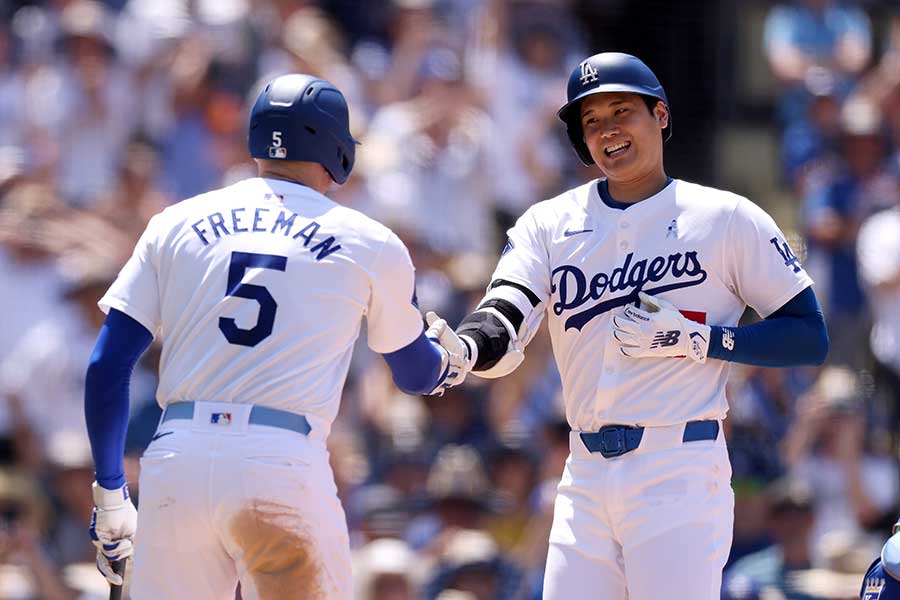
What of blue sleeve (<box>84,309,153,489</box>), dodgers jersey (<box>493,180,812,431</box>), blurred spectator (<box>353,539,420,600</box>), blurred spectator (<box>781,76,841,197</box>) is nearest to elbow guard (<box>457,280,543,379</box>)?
dodgers jersey (<box>493,180,812,431</box>)

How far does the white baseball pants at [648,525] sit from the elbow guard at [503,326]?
18.4 inches

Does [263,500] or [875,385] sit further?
[875,385]

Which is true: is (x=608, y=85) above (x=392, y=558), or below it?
above

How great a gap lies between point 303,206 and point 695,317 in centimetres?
123

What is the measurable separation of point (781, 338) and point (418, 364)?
109 cm

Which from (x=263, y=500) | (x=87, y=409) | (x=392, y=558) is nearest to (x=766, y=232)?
(x=263, y=500)

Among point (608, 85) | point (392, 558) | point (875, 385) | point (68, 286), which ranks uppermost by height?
point (608, 85)

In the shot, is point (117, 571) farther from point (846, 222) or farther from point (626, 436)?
point (846, 222)

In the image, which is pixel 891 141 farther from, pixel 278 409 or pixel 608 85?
pixel 278 409

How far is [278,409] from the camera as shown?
14.0 feet

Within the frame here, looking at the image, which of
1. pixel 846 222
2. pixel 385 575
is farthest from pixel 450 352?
pixel 846 222

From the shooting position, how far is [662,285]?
4594 mm

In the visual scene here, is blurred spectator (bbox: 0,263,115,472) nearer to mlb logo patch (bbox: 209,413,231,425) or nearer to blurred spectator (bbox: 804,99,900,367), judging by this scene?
mlb logo patch (bbox: 209,413,231,425)

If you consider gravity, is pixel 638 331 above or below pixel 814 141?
below
